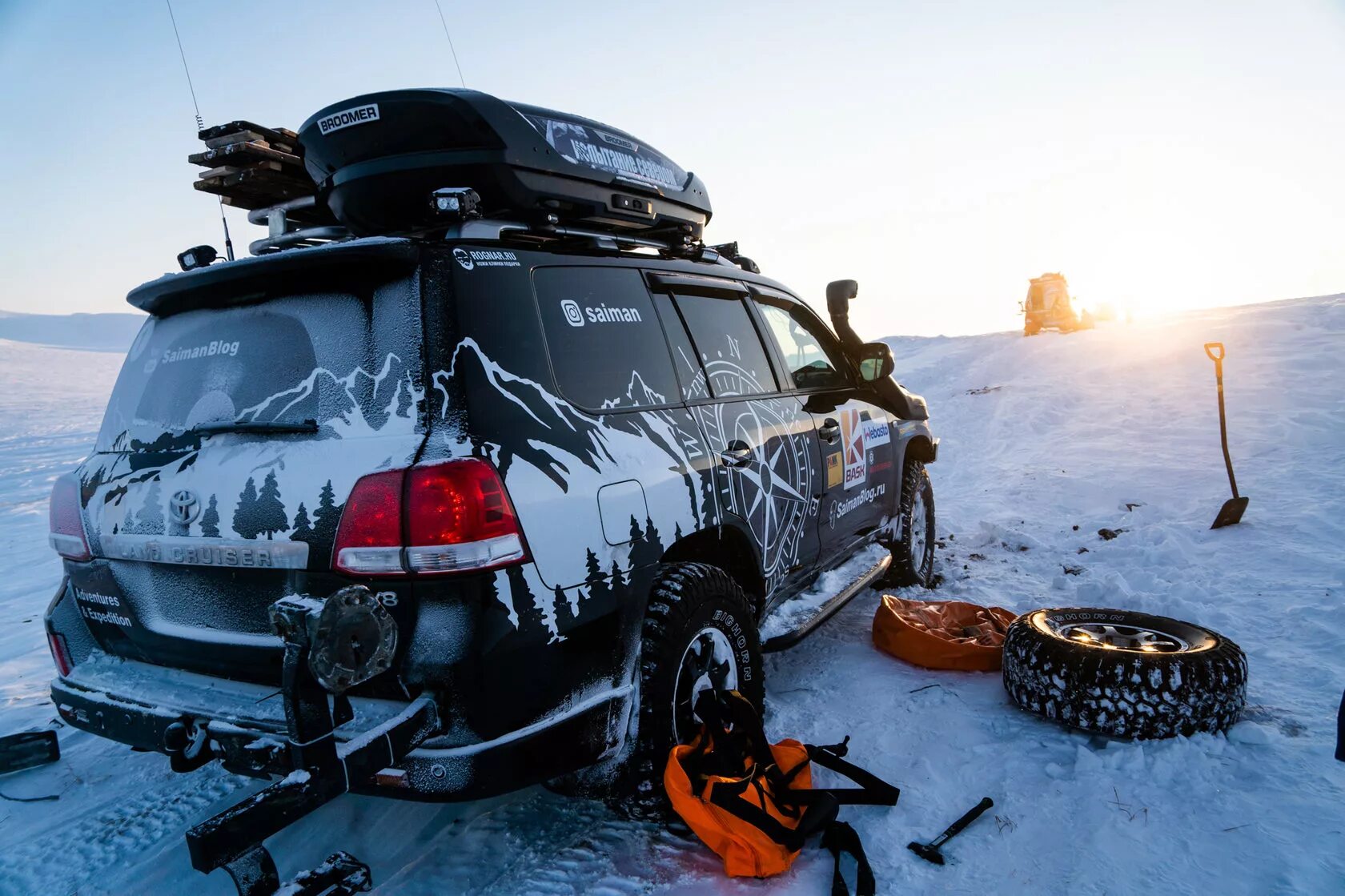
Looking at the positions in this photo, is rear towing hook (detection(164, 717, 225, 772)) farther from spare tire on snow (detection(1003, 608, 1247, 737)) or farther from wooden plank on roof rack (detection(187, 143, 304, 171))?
spare tire on snow (detection(1003, 608, 1247, 737))

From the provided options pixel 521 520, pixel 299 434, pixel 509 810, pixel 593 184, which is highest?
pixel 593 184

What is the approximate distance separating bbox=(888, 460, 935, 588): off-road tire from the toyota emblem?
3935 mm

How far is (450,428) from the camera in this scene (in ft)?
6.70

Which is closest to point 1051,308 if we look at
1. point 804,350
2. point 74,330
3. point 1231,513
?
point 1231,513

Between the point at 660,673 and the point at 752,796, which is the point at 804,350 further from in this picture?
the point at 752,796

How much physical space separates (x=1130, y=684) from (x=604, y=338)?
2.37 meters

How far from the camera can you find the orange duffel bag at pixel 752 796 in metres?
2.36

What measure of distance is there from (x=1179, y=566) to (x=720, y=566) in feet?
12.6

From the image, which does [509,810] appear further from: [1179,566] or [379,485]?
[1179,566]

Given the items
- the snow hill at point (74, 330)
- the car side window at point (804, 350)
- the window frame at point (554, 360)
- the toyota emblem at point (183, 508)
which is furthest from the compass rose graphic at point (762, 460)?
the snow hill at point (74, 330)

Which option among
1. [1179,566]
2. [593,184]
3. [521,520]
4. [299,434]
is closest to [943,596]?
[1179,566]

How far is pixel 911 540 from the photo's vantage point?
17.1 feet

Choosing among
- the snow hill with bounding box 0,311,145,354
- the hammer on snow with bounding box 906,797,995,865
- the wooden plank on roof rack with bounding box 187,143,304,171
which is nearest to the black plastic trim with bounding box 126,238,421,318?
the wooden plank on roof rack with bounding box 187,143,304,171

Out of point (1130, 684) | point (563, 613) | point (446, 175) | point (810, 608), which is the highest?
point (446, 175)
